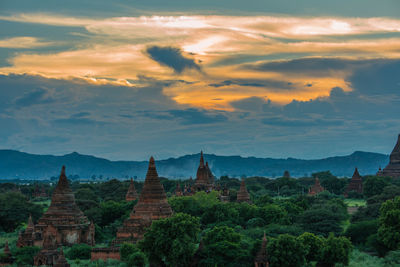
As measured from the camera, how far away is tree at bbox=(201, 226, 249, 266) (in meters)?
→ 46.4

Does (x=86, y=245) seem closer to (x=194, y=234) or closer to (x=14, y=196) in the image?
(x=194, y=234)

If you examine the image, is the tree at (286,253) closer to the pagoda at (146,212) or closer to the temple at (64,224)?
the pagoda at (146,212)

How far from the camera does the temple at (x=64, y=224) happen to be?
201ft

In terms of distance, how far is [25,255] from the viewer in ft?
173

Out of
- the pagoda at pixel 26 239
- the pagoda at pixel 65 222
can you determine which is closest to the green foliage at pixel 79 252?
the pagoda at pixel 65 222

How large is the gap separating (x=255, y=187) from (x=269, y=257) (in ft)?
375

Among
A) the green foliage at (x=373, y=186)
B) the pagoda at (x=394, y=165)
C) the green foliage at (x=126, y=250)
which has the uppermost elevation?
Result: the pagoda at (x=394, y=165)

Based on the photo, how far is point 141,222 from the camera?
192ft

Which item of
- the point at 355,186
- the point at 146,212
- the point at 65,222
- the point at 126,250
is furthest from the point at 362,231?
the point at 355,186

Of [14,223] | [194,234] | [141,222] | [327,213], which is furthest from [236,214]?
[14,223]

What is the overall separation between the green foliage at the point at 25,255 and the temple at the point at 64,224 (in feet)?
18.0

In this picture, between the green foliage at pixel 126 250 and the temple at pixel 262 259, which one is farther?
the green foliage at pixel 126 250

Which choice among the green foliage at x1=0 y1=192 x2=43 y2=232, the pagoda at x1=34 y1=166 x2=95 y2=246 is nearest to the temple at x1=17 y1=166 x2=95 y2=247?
the pagoda at x1=34 y1=166 x2=95 y2=246

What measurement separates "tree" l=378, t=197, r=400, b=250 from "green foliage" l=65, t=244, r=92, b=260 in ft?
94.3
